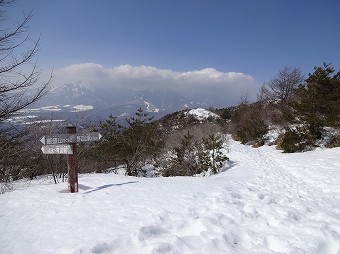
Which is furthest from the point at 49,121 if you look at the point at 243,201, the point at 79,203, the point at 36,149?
the point at 243,201

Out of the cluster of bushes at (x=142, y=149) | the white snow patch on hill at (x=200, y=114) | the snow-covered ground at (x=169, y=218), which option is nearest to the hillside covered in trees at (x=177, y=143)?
the cluster of bushes at (x=142, y=149)

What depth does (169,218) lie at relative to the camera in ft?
14.1

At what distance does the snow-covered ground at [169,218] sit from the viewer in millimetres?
3459

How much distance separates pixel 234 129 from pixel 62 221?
24.8 meters

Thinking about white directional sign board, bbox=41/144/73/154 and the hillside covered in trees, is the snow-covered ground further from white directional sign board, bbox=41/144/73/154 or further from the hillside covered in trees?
the hillside covered in trees

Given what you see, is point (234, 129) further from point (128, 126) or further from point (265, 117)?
point (128, 126)

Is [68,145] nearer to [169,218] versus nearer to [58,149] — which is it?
[58,149]

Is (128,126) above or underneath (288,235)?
above

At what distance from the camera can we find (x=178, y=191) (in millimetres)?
6043

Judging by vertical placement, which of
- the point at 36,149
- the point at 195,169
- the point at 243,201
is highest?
the point at 36,149

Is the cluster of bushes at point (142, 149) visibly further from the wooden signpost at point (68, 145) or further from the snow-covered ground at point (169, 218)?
the wooden signpost at point (68, 145)

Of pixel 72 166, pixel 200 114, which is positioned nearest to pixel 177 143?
pixel 72 166

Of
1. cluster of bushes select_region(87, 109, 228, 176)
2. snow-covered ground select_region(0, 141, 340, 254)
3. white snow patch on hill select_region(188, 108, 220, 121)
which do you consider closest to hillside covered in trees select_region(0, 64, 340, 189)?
cluster of bushes select_region(87, 109, 228, 176)

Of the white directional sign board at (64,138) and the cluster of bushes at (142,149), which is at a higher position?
the white directional sign board at (64,138)
